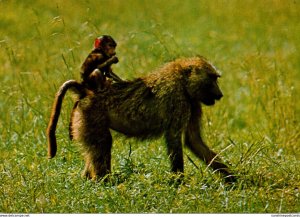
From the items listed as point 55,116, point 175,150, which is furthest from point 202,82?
point 55,116

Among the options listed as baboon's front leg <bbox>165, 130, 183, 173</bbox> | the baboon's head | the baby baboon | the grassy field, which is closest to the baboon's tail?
the baby baboon

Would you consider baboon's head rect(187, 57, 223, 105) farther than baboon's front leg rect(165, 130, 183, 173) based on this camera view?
Yes

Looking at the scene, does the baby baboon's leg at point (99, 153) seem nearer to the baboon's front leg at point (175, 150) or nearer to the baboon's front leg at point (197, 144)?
the baboon's front leg at point (175, 150)

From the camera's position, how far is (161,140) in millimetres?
7699

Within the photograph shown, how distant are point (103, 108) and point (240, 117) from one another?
2826mm

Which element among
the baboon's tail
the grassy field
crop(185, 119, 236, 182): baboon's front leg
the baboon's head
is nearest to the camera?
the grassy field

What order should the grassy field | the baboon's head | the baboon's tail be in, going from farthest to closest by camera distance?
the baboon's head, the baboon's tail, the grassy field

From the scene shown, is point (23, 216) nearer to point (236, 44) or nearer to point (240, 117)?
point (240, 117)

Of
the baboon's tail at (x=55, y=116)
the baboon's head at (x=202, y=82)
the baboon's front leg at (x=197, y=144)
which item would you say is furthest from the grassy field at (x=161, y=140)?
the baboon's head at (x=202, y=82)

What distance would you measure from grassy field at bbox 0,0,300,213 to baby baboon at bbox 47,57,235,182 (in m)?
0.16

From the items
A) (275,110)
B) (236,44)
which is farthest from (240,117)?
(236,44)

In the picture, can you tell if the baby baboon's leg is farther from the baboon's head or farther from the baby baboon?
the baboon's head

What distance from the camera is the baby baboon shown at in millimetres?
6629

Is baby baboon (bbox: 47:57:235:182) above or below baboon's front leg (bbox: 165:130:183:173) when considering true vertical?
above
